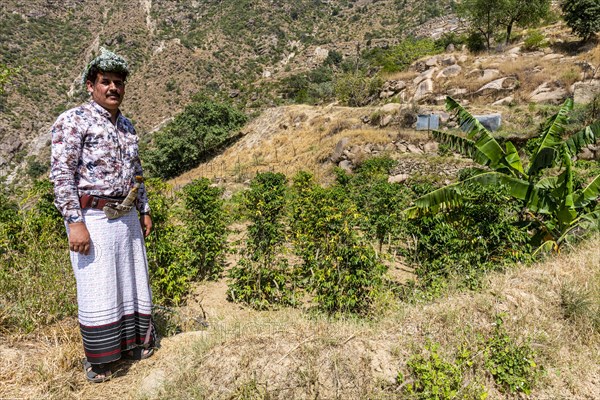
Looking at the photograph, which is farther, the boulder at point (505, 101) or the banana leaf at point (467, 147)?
the boulder at point (505, 101)

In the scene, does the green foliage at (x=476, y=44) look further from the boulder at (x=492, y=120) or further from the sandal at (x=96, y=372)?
the sandal at (x=96, y=372)

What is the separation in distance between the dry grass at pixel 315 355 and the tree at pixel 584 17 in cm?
2234

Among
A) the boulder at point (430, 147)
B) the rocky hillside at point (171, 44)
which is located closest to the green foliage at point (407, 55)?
the boulder at point (430, 147)

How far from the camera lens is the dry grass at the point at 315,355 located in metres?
1.92

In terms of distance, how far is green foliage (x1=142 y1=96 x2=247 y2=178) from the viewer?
81.1ft

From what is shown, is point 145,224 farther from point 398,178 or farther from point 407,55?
point 407,55

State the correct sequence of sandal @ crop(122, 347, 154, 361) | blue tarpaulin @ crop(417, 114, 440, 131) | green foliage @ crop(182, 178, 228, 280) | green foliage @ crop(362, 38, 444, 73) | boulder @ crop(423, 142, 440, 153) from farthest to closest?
green foliage @ crop(362, 38, 444, 73) < blue tarpaulin @ crop(417, 114, 440, 131) < boulder @ crop(423, 142, 440, 153) < green foliage @ crop(182, 178, 228, 280) < sandal @ crop(122, 347, 154, 361)

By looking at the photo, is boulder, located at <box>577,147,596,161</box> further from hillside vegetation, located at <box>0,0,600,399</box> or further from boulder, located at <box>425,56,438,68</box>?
boulder, located at <box>425,56,438,68</box>

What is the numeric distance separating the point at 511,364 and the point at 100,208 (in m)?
2.85

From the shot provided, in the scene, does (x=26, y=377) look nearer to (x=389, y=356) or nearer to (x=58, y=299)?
(x=58, y=299)

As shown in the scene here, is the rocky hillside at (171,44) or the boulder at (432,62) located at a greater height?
the rocky hillside at (171,44)

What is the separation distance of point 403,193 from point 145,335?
6.30m

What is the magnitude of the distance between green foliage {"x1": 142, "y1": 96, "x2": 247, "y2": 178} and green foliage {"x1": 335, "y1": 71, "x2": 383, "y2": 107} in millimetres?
9121

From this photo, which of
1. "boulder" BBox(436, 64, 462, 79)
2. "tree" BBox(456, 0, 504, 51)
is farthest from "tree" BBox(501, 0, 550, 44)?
"boulder" BBox(436, 64, 462, 79)
